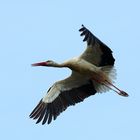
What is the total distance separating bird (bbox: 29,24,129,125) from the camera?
48.5ft

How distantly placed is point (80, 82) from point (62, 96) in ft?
1.59

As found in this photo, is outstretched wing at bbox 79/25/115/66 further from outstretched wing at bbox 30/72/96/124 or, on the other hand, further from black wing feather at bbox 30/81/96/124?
black wing feather at bbox 30/81/96/124

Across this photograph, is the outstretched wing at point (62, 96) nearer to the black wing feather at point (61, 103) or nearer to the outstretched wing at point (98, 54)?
the black wing feather at point (61, 103)

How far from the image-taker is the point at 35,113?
15445mm

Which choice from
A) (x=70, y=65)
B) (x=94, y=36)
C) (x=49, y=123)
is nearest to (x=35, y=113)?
(x=49, y=123)

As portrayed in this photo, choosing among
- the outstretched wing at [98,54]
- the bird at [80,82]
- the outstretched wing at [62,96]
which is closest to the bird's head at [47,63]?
the bird at [80,82]

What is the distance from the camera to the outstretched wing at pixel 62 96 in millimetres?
15438

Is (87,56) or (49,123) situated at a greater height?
(87,56)

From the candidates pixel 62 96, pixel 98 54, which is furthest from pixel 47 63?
pixel 98 54

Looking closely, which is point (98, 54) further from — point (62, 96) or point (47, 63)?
point (62, 96)

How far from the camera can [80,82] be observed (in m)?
15.6

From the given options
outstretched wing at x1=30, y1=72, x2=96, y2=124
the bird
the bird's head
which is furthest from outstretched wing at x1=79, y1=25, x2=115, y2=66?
the bird's head

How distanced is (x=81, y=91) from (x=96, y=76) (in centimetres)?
67

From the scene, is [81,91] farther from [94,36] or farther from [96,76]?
[94,36]
